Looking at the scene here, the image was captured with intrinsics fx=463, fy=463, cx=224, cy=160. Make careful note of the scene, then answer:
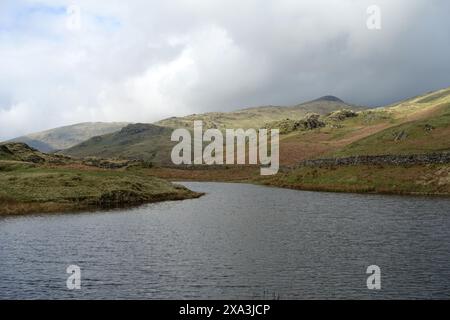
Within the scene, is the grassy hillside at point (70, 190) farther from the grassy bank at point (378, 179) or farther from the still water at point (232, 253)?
the grassy bank at point (378, 179)

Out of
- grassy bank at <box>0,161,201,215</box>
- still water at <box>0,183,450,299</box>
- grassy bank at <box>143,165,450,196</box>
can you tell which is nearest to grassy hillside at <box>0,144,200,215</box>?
grassy bank at <box>0,161,201,215</box>

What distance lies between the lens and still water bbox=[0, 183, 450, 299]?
36.8 m

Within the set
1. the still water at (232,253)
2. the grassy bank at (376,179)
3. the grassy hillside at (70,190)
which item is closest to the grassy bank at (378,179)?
the grassy bank at (376,179)

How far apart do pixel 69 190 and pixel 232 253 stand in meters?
57.7

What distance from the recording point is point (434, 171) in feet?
362

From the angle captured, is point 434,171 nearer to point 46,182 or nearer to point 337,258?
point 337,258

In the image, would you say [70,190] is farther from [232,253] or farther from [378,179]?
[378,179]

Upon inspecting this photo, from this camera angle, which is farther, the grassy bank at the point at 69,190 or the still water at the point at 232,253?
the grassy bank at the point at 69,190

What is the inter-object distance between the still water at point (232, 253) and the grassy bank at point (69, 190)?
9.83m

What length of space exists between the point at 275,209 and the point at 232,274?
47254mm

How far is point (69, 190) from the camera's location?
96.5m

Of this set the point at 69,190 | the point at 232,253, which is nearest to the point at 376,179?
the point at 69,190

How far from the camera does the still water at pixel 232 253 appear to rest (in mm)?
36844
